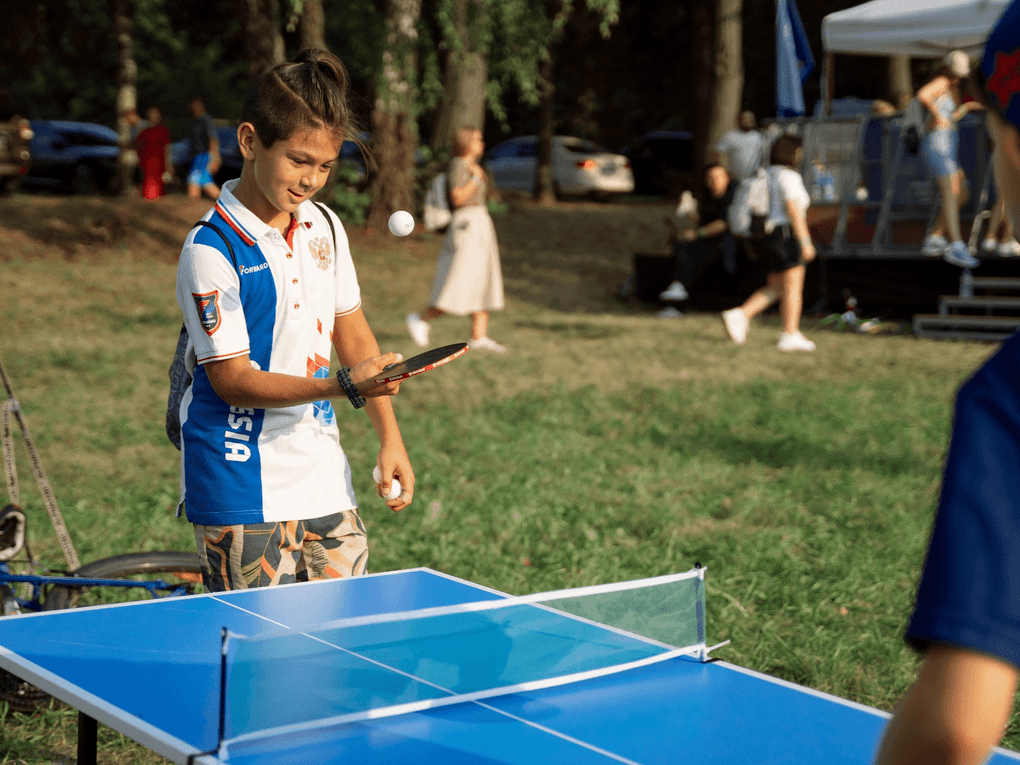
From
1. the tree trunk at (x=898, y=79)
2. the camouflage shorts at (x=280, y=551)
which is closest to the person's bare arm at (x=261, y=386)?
the camouflage shorts at (x=280, y=551)

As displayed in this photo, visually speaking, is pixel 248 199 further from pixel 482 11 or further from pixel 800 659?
pixel 482 11

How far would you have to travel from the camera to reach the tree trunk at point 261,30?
53.9ft

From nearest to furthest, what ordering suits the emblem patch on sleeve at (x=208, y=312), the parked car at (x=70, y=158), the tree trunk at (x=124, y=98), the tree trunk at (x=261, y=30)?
1. the emblem patch on sleeve at (x=208, y=312)
2. the tree trunk at (x=261, y=30)
3. the tree trunk at (x=124, y=98)
4. the parked car at (x=70, y=158)

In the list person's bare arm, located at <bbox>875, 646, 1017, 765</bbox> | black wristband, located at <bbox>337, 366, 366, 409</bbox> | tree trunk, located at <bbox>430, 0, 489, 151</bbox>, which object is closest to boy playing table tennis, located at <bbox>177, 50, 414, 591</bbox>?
black wristband, located at <bbox>337, 366, 366, 409</bbox>

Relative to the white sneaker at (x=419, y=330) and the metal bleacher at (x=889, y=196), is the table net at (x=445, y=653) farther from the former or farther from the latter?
the metal bleacher at (x=889, y=196)

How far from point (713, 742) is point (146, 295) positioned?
12879 millimetres

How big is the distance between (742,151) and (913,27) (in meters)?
3.09

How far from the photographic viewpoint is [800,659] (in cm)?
421

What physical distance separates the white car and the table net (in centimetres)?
2631

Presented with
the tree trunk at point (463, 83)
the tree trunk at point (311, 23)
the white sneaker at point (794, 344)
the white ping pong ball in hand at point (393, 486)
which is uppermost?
the tree trunk at point (311, 23)

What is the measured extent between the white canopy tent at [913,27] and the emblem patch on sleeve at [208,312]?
1169cm

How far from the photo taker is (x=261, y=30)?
1644cm

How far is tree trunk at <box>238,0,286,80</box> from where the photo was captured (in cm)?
1642

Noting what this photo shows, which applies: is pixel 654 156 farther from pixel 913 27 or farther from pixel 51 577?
pixel 51 577
